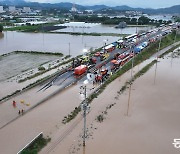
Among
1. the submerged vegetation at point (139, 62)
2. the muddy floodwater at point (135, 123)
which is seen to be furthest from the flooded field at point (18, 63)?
the muddy floodwater at point (135, 123)

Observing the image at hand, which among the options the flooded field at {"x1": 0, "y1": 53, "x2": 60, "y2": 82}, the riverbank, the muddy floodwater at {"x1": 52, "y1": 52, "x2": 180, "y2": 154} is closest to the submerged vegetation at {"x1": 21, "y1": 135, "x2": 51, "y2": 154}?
the riverbank

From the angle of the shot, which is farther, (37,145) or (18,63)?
(18,63)

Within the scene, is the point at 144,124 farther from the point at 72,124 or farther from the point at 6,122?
the point at 6,122

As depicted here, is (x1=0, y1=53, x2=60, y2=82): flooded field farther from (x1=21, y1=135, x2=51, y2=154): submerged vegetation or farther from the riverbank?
(x1=21, y1=135, x2=51, y2=154): submerged vegetation

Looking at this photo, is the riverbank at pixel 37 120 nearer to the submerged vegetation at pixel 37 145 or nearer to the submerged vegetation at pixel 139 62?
the submerged vegetation at pixel 37 145

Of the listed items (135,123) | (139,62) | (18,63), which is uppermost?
(139,62)

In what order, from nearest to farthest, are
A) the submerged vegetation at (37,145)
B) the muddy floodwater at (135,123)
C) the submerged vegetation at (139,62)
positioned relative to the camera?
the submerged vegetation at (37,145), the muddy floodwater at (135,123), the submerged vegetation at (139,62)

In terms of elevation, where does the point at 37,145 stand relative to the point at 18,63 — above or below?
below

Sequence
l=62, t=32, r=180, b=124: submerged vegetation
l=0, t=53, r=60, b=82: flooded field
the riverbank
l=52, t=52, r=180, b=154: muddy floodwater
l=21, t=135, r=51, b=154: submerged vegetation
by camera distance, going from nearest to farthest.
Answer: l=21, t=135, r=51, b=154: submerged vegetation
l=52, t=52, r=180, b=154: muddy floodwater
the riverbank
l=62, t=32, r=180, b=124: submerged vegetation
l=0, t=53, r=60, b=82: flooded field

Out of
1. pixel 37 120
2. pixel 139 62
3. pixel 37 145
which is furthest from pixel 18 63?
pixel 37 145

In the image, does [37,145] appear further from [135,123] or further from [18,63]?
[18,63]

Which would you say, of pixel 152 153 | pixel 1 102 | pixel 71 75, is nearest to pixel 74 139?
pixel 152 153
